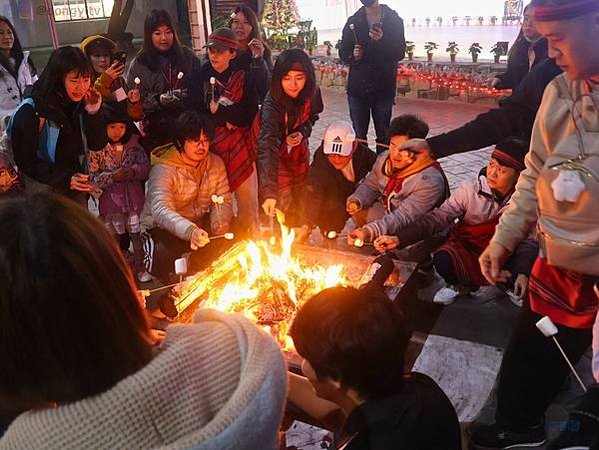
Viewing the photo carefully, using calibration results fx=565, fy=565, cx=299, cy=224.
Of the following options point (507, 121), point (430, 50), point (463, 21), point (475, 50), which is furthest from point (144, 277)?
point (463, 21)

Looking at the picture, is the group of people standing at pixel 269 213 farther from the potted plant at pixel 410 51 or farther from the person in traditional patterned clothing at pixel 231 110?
the potted plant at pixel 410 51

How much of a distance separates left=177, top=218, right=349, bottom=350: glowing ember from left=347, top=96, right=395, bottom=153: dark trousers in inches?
127

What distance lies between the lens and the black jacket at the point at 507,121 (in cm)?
350

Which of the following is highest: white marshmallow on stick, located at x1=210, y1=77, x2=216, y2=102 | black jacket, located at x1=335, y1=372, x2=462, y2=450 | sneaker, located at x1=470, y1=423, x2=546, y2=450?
white marshmallow on stick, located at x1=210, y1=77, x2=216, y2=102

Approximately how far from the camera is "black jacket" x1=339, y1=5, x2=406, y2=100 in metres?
6.65

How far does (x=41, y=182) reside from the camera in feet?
14.6

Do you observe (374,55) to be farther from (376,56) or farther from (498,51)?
(498,51)

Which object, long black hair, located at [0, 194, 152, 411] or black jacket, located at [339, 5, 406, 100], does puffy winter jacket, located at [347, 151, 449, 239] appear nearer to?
black jacket, located at [339, 5, 406, 100]

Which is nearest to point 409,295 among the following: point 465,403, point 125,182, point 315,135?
point 465,403

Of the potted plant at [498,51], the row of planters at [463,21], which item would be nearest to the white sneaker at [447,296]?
the potted plant at [498,51]

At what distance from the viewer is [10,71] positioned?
5664 mm

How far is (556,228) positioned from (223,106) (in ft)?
10.9

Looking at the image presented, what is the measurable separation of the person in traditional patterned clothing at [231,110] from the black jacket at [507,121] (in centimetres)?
186

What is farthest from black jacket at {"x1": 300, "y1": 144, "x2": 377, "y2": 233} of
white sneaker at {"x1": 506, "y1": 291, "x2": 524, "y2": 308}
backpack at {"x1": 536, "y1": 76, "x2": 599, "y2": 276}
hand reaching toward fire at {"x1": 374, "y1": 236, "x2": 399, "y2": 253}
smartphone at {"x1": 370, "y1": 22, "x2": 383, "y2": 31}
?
backpack at {"x1": 536, "y1": 76, "x2": 599, "y2": 276}
